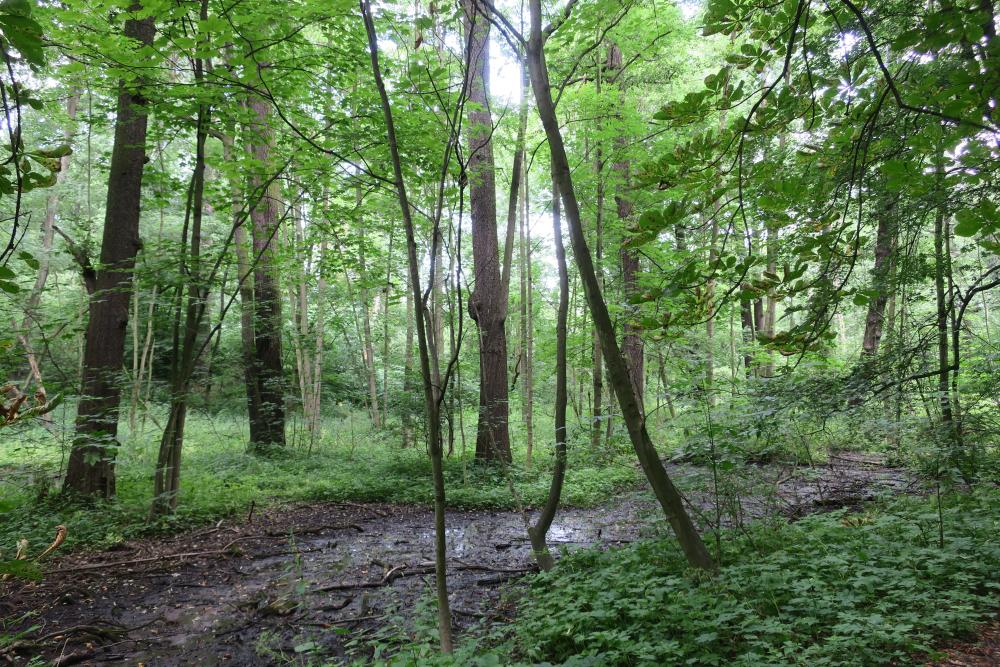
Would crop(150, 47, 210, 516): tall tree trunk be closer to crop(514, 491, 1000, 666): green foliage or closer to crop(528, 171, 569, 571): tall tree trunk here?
crop(528, 171, 569, 571): tall tree trunk

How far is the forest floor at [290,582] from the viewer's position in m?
3.82

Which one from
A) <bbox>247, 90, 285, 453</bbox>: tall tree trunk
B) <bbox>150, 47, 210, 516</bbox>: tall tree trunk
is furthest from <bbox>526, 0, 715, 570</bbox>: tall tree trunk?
<bbox>247, 90, 285, 453</bbox>: tall tree trunk

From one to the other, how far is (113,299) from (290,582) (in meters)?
4.30

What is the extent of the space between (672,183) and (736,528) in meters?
3.55

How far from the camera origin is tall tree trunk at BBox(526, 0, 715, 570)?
10.5 ft

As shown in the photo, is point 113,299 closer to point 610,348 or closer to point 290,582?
point 290,582

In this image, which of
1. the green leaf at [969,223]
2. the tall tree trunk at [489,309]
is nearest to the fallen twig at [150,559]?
the tall tree trunk at [489,309]

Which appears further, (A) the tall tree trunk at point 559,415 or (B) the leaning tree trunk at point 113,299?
(B) the leaning tree trunk at point 113,299

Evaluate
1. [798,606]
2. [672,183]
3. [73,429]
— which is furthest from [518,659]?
[73,429]

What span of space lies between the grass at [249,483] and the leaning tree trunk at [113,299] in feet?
1.01

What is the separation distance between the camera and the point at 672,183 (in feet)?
6.97

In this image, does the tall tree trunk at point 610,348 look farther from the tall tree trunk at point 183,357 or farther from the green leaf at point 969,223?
the tall tree trunk at point 183,357

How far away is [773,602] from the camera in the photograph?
297cm

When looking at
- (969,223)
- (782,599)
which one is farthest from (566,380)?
(969,223)
